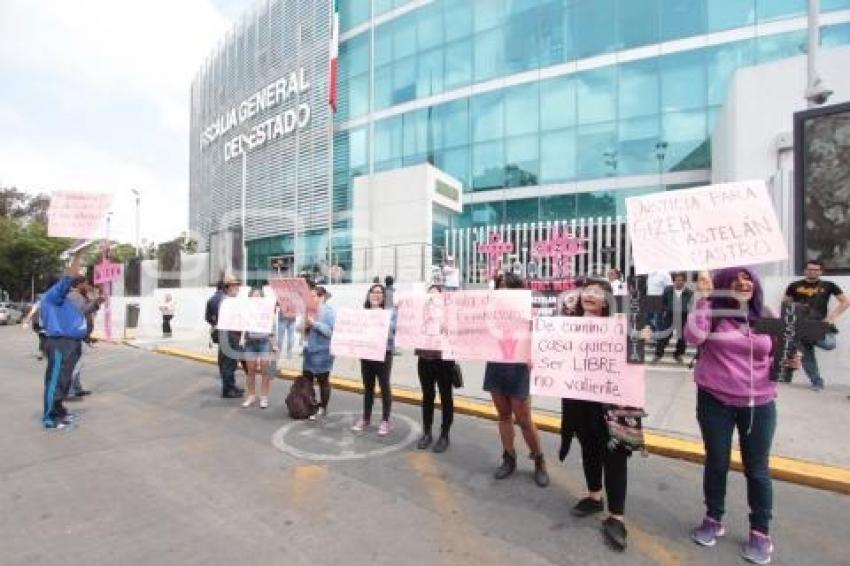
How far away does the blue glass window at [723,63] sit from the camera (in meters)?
19.3

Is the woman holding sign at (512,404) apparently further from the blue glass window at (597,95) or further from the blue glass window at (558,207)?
the blue glass window at (597,95)

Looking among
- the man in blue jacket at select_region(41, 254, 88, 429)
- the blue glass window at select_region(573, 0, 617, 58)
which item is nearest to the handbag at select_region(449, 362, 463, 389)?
the man in blue jacket at select_region(41, 254, 88, 429)

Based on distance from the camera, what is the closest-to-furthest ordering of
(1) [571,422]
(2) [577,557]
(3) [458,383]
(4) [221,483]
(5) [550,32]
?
(2) [577,557] → (1) [571,422] → (4) [221,483] → (3) [458,383] → (5) [550,32]

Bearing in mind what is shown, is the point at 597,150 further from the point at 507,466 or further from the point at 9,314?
the point at 9,314

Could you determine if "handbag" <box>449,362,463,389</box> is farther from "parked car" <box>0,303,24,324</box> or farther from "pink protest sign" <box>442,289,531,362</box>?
"parked car" <box>0,303,24,324</box>

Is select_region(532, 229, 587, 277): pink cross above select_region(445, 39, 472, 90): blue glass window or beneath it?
beneath

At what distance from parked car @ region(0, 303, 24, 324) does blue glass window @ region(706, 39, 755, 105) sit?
128 ft

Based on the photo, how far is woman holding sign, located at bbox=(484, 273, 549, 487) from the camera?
4.67 meters

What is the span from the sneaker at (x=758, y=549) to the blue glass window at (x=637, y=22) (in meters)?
21.5

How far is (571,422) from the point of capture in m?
4.11

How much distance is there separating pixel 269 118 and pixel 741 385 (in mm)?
32199

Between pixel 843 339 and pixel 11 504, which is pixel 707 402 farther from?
pixel 843 339

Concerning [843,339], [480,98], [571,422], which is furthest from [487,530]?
[480,98]

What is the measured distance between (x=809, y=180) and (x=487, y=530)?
8014mm
